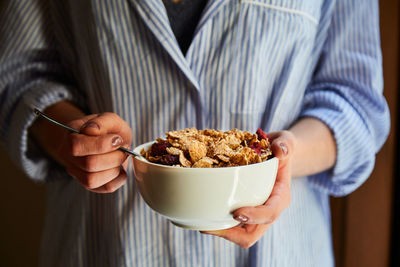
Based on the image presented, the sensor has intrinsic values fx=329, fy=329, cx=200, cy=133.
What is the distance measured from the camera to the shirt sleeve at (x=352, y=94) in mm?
632

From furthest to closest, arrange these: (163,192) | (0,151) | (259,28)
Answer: (0,151) < (259,28) < (163,192)

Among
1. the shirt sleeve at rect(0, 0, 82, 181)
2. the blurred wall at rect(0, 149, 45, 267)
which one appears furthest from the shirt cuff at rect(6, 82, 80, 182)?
the blurred wall at rect(0, 149, 45, 267)

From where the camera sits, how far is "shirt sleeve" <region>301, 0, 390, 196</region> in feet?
2.07

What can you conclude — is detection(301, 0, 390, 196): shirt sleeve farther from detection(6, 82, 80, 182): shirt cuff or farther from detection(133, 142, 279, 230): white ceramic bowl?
detection(6, 82, 80, 182): shirt cuff

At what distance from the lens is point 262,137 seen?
0.44 m

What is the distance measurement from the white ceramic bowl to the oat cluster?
0.08 ft

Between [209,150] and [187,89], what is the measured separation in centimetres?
19

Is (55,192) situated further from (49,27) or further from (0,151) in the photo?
(0,151)

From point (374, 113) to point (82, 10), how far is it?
59 centimetres

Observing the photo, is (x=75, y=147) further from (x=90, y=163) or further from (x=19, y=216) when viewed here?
(x=19, y=216)

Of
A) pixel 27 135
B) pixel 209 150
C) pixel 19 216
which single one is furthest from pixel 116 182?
pixel 19 216

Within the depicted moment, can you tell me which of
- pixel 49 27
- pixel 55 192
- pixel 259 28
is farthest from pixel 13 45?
pixel 259 28

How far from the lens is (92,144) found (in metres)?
0.41

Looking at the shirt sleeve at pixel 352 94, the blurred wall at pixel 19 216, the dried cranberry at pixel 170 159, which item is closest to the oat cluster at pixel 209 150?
the dried cranberry at pixel 170 159
